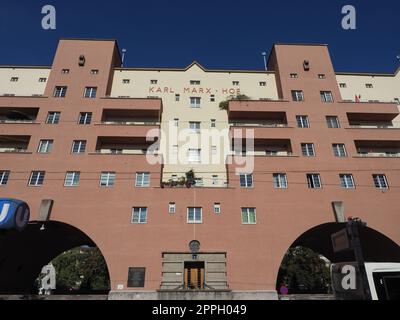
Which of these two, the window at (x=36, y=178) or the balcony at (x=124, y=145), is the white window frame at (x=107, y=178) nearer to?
the balcony at (x=124, y=145)

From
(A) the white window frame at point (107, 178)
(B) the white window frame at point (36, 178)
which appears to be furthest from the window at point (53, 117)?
(A) the white window frame at point (107, 178)

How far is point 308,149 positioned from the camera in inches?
1348

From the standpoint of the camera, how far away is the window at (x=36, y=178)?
3077 centimetres

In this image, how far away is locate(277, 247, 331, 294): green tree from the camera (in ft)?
227

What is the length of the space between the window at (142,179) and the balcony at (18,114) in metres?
16.6

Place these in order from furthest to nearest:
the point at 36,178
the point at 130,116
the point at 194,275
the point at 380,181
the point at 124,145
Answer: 1. the point at 130,116
2. the point at 124,145
3. the point at 380,181
4. the point at 36,178
5. the point at 194,275

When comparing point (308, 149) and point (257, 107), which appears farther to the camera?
point (257, 107)

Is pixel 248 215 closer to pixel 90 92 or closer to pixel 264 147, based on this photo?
pixel 264 147

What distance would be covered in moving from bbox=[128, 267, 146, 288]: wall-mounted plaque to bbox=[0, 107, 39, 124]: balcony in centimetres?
2341

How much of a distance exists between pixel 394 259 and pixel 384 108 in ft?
Result: 63.7

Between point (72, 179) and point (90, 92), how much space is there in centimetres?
1288

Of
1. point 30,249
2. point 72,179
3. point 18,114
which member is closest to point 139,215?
point 72,179

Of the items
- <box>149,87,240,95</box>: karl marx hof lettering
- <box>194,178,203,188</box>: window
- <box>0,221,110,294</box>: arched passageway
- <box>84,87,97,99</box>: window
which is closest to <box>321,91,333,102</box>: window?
<box>149,87,240,95</box>: karl marx hof lettering

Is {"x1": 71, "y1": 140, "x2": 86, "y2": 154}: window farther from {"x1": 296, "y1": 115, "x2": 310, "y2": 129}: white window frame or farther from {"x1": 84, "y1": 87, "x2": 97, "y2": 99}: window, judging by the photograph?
{"x1": 296, "y1": 115, "x2": 310, "y2": 129}: white window frame
